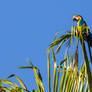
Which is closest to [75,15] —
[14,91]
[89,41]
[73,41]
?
[89,41]

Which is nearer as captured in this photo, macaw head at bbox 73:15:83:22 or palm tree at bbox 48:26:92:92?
palm tree at bbox 48:26:92:92

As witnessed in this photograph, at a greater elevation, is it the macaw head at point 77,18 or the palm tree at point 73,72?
the macaw head at point 77,18

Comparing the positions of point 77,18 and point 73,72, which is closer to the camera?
point 73,72

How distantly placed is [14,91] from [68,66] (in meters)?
0.93

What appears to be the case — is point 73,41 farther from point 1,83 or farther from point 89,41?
point 1,83

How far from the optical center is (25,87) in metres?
3.85

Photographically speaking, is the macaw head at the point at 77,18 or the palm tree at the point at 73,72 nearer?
the palm tree at the point at 73,72

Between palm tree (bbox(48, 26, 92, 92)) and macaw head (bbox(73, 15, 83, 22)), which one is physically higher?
macaw head (bbox(73, 15, 83, 22))

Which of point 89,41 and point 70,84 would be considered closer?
point 70,84

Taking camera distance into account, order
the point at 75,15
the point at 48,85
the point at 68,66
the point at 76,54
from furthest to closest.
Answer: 1. the point at 75,15
2. the point at 68,66
3. the point at 48,85
4. the point at 76,54

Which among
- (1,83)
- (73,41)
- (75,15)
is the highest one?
(75,15)

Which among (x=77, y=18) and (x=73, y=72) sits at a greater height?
(x=77, y=18)

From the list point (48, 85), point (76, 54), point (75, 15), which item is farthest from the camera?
point (75, 15)

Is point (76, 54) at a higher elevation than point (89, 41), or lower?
lower
